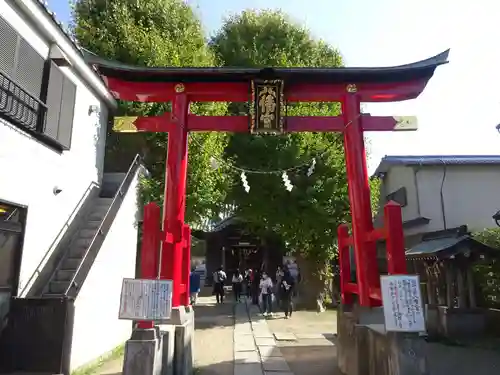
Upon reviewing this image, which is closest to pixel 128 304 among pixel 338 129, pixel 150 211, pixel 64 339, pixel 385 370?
pixel 150 211

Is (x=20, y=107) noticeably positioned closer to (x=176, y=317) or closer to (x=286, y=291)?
(x=176, y=317)

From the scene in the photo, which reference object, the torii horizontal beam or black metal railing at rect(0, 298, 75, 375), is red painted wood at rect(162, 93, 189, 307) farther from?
black metal railing at rect(0, 298, 75, 375)

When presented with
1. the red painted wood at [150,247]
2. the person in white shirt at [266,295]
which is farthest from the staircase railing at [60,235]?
the person in white shirt at [266,295]

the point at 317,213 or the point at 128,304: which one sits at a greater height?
the point at 317,213

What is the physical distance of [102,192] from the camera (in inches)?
482

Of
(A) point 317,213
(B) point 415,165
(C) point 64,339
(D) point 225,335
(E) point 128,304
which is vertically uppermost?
(B) point 415,165

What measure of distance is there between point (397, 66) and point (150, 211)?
5740 millimetres

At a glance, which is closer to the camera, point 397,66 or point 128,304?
point 128,304

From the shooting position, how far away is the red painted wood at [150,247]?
5.74 metres

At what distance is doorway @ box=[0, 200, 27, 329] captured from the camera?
716 centimetres

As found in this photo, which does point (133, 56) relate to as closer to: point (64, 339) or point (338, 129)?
point (338, 129)

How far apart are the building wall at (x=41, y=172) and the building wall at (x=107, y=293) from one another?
3.94ft

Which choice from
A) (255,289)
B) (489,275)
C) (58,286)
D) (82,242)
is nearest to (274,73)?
(82,242)

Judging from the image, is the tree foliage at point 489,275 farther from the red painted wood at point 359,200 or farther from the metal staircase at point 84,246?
the metal staircase at point 84,246
